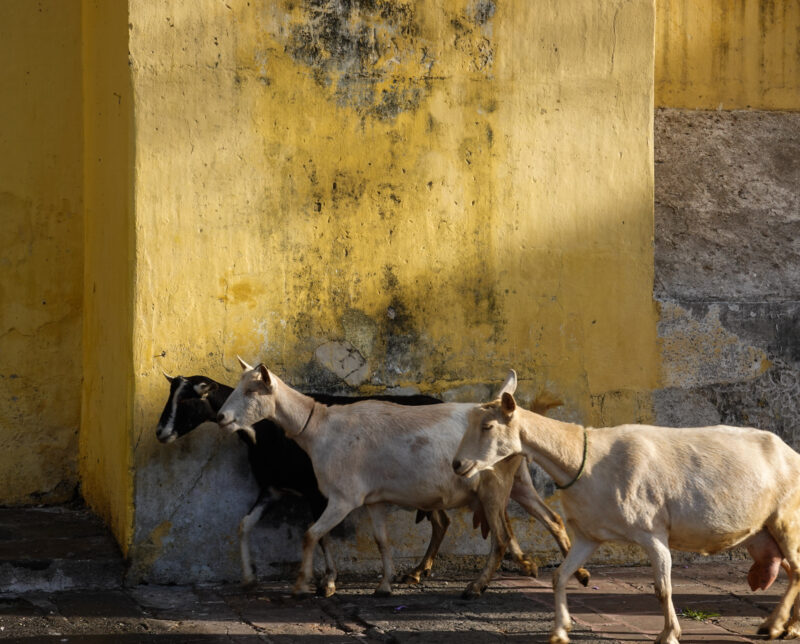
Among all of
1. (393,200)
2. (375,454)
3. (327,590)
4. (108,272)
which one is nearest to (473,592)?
(327,590)

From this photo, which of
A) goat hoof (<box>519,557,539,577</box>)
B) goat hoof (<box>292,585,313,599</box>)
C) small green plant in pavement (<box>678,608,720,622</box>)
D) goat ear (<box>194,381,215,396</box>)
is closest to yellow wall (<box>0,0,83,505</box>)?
goat ear (<box>194,381,215,396</box>)

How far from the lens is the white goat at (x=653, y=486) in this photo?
5918 mm

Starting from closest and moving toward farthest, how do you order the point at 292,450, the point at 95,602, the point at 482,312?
the point at 95,602, the point at 292,450, the point at 482,312

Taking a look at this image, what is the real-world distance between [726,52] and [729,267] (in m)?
1.77

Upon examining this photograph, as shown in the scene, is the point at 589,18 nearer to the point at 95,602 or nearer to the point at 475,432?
the point at 475,432

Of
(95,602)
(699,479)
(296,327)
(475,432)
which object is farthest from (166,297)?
(699,479)

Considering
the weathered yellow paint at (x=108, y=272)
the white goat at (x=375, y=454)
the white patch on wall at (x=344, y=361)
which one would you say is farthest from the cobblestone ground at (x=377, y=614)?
the white patch on wall at (x=344, y=361)

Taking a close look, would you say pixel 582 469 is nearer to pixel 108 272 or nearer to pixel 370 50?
pixel 370 50

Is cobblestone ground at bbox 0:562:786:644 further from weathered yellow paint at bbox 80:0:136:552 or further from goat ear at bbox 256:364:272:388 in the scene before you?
goat ear at bbox 256:364:272:388

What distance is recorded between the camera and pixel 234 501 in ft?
23.9

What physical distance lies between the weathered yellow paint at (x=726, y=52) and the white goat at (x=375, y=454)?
3.56 meters

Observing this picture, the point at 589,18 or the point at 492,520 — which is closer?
the point at 492,520

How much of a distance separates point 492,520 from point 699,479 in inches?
57.6

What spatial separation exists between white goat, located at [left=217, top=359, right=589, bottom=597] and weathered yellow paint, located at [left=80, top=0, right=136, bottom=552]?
0.94 meters
